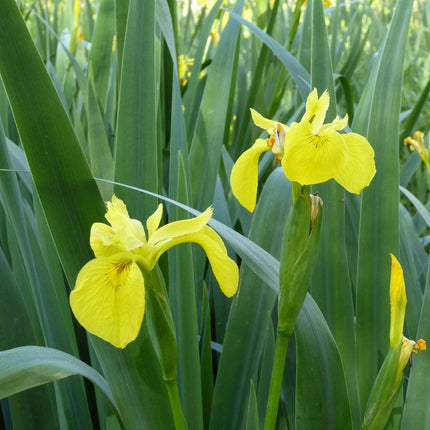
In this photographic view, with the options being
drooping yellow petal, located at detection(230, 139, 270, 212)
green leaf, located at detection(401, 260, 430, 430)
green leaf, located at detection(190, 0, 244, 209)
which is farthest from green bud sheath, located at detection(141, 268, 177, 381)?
green leaf, located at detection(190, 0, 244, 209)

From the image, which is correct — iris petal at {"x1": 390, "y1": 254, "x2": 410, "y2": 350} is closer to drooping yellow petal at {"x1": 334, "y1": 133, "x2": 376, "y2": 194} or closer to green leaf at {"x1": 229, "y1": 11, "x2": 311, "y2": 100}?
drooping yellow petal at {"x1": 334, "y1": 133, "x2": 376, "y2": 194}

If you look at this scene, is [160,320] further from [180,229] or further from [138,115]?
[138,115]

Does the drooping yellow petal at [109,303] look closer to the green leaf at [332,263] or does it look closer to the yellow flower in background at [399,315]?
the yellow flower in background at [399,315]

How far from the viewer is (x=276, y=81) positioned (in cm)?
149

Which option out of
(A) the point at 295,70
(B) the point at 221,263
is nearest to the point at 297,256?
(B) the point at 221,263

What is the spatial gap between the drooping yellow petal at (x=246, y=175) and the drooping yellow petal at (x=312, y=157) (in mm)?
64

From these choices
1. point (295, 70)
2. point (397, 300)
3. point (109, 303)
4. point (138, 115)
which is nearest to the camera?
point (109, 303)

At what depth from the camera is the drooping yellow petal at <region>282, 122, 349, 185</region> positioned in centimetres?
42

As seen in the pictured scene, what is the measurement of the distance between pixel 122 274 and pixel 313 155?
15 centimetres

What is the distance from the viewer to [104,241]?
0.39 metres

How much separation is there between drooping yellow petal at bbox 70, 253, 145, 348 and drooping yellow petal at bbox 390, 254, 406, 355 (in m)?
0.21

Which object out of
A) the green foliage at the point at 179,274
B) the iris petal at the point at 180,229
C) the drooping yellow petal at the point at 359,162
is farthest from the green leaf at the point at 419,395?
the iris petal at the point at 180,229

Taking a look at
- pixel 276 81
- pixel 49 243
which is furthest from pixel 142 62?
pixel 276 81

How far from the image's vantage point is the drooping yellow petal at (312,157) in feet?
1.38
